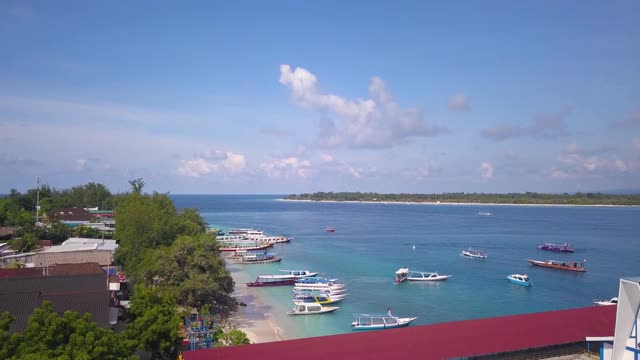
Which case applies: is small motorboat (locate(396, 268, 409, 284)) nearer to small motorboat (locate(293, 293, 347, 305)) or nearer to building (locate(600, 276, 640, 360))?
small motorboat (locate(293, 293, 347, 305))

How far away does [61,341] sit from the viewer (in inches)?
433

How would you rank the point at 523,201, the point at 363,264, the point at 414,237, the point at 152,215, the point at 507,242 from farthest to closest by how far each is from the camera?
the point at 523,201, the point at 414,237, the point at 507,242, the point at 363,264, the point at 152,215

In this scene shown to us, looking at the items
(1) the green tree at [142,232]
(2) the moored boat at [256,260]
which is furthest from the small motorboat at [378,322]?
(2) the moored boat at [256,260]

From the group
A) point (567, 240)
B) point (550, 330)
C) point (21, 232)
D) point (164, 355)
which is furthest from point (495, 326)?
point (567, 240)

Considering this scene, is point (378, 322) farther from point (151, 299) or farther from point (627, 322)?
point (627, 322)

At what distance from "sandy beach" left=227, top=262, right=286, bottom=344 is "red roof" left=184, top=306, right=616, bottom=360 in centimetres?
1136

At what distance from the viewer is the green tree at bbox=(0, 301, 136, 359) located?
406 inches

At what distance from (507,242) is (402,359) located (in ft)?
198

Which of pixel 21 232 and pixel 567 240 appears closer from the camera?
pixel 21 232

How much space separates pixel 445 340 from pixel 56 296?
41.8ft

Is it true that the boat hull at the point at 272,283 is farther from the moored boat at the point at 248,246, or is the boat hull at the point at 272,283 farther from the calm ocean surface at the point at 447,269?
the moored boat at the point at 248,246

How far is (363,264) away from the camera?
48.7m

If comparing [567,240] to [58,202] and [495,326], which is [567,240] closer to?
[495,326]

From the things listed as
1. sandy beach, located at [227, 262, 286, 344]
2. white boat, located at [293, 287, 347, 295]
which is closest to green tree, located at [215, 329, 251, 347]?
sandy beach, located at [227, 262, 286, 344]
